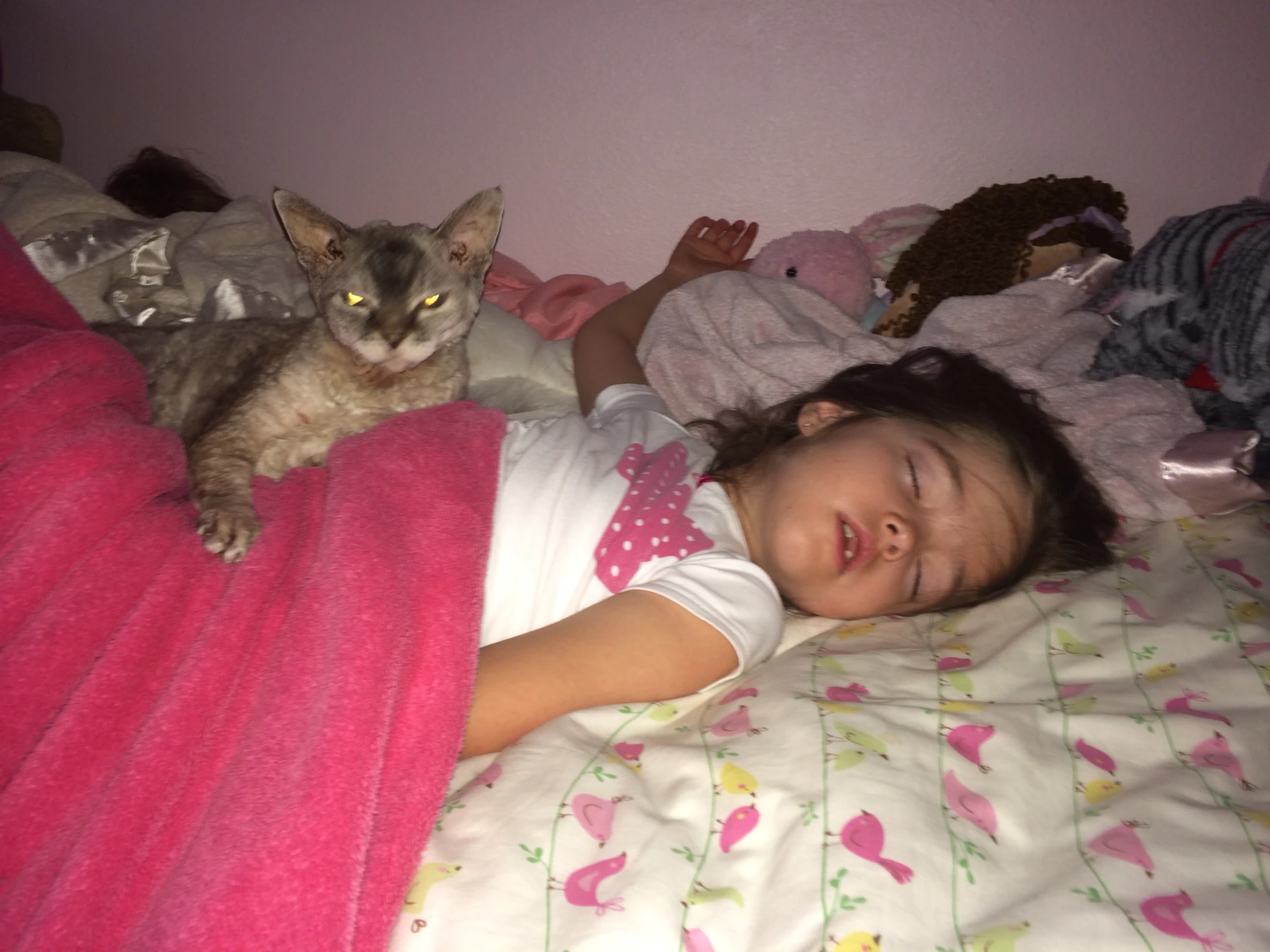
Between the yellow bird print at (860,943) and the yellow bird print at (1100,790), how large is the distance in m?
0.39

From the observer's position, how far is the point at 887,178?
79.7 inches

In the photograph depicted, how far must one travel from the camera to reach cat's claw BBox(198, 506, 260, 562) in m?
1.07

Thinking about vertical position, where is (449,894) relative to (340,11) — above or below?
below

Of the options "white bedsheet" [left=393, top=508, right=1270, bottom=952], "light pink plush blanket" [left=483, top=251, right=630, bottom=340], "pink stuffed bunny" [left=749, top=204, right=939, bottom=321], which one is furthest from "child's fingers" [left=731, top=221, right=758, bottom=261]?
"white bedsheet" [left=393, top=508, right=1270, bottom=952]

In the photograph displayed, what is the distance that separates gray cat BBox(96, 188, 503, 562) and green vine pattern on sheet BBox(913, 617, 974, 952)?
1.05 meters

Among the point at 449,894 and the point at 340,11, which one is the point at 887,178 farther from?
the point at 449,894

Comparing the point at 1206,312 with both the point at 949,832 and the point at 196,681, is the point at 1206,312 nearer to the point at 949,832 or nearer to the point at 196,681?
the point at 949,832

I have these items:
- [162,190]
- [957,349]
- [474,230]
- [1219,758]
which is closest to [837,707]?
[1219,758]

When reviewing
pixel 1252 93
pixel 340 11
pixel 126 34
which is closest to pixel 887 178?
pixel 1252 93

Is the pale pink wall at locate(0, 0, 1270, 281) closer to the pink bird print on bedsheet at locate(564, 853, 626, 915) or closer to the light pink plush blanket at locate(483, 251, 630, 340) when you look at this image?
the light pink plush blanket at locate(483, 251, 630, 340)

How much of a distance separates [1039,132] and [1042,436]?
→ 95cm

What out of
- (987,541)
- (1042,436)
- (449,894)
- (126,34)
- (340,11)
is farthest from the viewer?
(126,34)

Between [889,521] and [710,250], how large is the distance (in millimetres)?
1078

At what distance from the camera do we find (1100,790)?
970 mm
